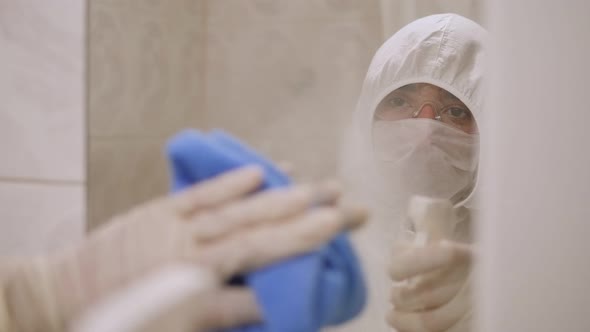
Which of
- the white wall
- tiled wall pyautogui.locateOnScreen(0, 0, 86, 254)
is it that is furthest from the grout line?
the white wall

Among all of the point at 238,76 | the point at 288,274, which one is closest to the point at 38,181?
the point at 238,76

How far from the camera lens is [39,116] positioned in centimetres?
59

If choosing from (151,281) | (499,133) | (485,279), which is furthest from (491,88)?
(151,281)

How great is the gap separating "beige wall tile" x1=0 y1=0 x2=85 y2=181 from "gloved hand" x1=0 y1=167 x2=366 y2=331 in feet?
0.87

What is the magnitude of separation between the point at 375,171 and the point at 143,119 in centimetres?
24

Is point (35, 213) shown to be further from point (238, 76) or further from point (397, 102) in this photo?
point (397, 102)

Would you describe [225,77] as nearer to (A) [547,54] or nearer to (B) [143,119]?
(B) [143,119]

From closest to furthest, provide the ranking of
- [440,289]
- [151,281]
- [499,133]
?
[151,281] → [499,133] → [440,289]

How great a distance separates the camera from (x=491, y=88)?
0.37 metres

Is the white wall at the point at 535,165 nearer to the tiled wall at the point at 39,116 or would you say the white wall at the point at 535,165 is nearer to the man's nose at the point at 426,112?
the man's nose at the point at 426,112

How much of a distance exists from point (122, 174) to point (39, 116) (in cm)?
16

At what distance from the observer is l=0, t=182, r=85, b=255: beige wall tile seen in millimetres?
532

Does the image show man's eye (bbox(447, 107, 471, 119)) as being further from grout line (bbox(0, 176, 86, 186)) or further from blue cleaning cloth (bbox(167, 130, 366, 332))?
grout line (bbox(0, 176, 86, 186))

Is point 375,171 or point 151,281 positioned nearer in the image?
point 151,281
